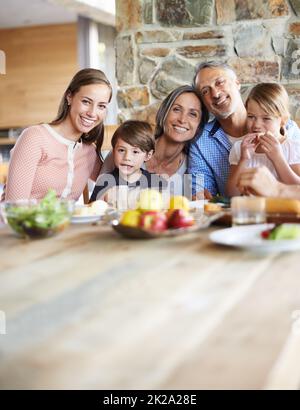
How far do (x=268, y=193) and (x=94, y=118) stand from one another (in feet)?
3.71

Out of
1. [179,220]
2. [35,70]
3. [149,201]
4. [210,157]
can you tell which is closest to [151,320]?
[179,220]

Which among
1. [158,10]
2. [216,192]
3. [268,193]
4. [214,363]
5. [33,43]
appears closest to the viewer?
[214,363]

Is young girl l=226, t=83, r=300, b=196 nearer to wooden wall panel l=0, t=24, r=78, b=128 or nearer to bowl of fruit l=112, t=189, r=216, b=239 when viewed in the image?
bowl of fruit l=112, t=189, r=216, b=239

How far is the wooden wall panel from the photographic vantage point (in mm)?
6789

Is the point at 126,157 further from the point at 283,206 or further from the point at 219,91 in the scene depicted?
the point at 283,206

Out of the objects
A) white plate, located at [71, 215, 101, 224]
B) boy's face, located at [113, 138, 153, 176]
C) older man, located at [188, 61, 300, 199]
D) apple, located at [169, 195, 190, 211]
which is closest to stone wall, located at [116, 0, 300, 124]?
older man, located at [188, 61, 300, 199]

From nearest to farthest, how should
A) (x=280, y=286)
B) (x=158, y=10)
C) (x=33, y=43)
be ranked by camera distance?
(x=280, y=286) → (x=158, y=10) → (x=33, y=43)

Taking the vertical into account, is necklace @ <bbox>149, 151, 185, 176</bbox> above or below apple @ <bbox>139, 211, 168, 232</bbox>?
below

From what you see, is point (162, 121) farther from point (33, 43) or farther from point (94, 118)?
point (33, 43)

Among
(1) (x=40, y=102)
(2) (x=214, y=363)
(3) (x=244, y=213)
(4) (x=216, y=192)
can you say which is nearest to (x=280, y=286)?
(2) (x=214, y=363)

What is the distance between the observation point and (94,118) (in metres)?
2.54

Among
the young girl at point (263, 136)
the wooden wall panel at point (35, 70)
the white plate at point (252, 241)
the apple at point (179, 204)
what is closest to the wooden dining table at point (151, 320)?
the white plate at point (252, 241)

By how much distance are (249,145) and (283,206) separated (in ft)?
3.51

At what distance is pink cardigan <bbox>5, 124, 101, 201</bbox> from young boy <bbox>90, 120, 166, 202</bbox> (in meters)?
0.12
